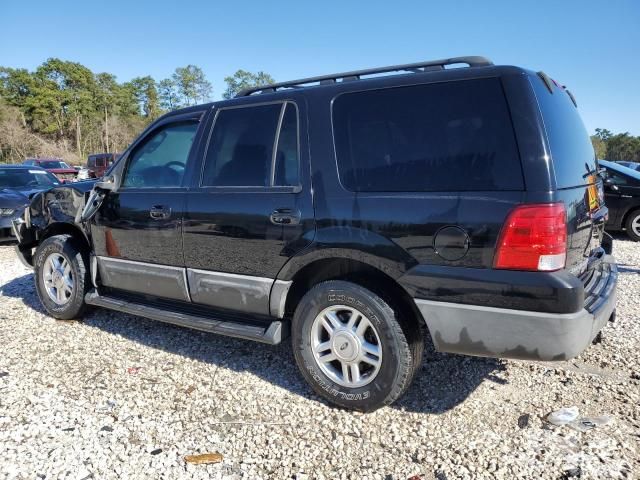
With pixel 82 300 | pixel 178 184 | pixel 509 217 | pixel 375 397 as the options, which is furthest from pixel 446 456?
pixel 82 300

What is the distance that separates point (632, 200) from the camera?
898 cm

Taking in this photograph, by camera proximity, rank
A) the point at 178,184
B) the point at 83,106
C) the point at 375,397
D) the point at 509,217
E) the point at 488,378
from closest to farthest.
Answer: the point at 509,217, the point at 375,397, the point at 488,378, the point at 178,184, the point at 83,106

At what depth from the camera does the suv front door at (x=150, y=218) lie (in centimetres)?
362

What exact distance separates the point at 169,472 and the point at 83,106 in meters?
77.2

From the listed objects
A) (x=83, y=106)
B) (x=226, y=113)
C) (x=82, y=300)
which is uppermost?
(x=83, y=106)

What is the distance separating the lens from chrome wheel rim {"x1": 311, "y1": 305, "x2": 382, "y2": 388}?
2830 mm

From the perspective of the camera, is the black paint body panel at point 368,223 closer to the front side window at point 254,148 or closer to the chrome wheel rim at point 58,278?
the front side window at point 254,148

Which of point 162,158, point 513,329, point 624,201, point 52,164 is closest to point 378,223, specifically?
point 513,329

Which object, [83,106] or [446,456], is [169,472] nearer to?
[446,456]

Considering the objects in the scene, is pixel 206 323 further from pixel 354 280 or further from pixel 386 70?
pixel 386 70

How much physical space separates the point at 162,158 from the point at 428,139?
2.36 metres

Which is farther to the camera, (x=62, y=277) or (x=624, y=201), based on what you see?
(x=624, y=201)

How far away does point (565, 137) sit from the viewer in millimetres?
2619

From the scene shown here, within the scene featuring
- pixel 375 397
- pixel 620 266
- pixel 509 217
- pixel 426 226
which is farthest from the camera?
pixel 620 266
